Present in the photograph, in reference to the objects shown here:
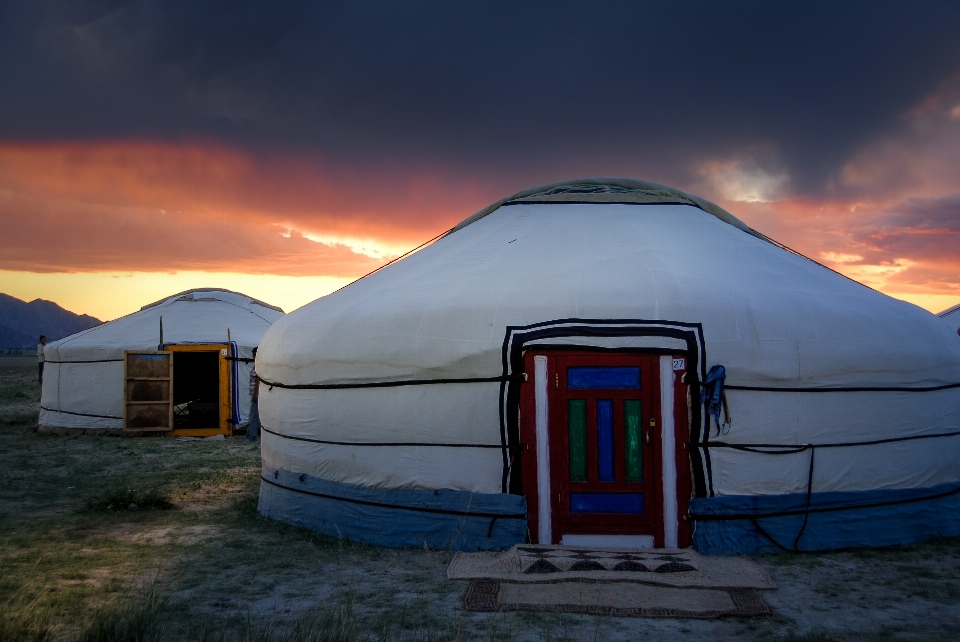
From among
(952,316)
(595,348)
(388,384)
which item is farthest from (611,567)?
(952,316)

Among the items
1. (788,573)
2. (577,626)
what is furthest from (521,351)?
(788,573)

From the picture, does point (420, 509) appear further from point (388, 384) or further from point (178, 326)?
point (178, 326)

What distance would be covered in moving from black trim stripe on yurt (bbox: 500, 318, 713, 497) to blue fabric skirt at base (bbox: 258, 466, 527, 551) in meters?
0.39

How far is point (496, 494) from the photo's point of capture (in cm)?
446

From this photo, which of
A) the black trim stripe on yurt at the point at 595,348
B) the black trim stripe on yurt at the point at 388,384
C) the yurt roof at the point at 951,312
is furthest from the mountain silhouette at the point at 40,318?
the black trim stripe on yurt at the point at 595,348

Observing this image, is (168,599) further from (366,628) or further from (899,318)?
(899,318)

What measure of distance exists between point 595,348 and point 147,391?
8304mm

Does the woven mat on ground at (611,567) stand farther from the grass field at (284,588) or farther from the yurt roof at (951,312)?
the yurt roof at (951,312)

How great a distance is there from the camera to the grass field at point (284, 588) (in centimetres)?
326

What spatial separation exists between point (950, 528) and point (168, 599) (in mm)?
4461

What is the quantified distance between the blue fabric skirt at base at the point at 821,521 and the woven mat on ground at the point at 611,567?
0.15 meters

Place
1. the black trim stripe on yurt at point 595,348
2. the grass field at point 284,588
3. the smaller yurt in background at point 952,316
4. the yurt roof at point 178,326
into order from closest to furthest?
the grass field at point 284,588, the black trim stripe on yurt at point 595,348, the yurt roof at point 178,326, the smaller yurt in background at point 952,316

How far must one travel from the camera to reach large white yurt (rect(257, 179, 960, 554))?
14.2ft

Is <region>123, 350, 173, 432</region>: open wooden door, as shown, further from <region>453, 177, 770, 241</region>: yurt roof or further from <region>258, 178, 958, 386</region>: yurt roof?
<region>453, 177, 770, 241</region>: yurt roof
